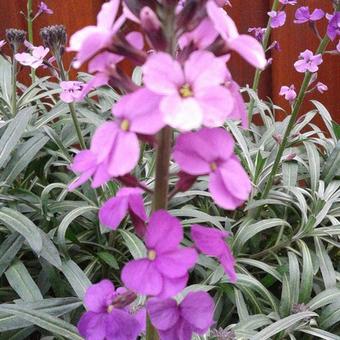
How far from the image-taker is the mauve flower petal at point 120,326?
63cm

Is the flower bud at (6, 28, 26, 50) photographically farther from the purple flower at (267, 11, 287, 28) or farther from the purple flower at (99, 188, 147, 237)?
the purple flower at (99, 188, 147, 237)

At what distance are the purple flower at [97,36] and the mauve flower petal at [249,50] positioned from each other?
4.1 inches

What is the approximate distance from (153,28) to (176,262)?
210 mm

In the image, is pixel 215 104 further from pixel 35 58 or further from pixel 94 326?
pixel 35 58

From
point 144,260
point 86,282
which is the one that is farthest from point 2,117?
point 144,260

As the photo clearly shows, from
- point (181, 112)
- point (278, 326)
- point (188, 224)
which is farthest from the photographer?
point (188, 224)

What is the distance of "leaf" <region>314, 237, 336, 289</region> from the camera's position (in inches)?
58.2

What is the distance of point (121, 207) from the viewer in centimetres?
58

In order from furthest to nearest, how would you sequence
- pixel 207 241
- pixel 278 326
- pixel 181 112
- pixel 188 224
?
pixel 188 224
pixel 278 326
pixel 207 241
pixel 181 112

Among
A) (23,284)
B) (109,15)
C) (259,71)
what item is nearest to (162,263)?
(109,15)

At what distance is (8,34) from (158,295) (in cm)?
141

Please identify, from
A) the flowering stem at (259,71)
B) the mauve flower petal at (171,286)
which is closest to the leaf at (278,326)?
the mauve flower petal at (171,286)

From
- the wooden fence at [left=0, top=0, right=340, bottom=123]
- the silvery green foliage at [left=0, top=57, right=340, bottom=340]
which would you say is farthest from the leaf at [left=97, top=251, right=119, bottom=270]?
the wooden fence at [left=0, top=0, right=340, bottom=123]

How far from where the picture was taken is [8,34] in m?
1.75
